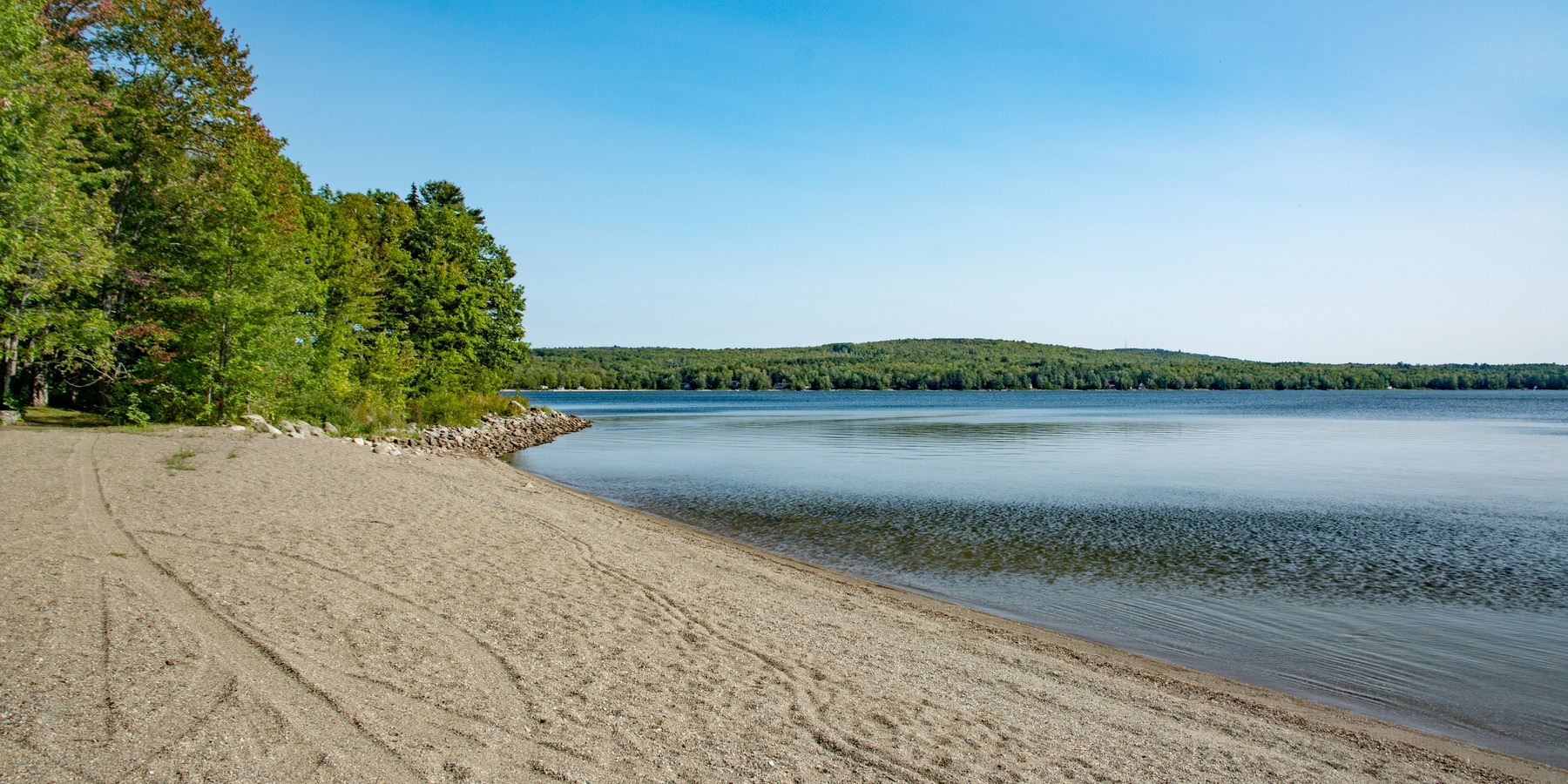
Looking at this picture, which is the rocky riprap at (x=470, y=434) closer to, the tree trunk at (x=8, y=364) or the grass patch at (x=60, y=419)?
the grass patch at (x=60, y=419)

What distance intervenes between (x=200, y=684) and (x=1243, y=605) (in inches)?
504

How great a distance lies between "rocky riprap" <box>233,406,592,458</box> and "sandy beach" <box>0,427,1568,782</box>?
12.5 meters

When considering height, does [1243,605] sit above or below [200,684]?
below

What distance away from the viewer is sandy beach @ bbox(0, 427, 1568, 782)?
5.41 meters

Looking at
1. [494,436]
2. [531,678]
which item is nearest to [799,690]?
[531,678]

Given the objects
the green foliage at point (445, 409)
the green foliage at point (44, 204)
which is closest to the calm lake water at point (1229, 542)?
the green foliage at point (445, 409)

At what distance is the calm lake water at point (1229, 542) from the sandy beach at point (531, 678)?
143 centimetres

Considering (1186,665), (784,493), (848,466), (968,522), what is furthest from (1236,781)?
(848,466)

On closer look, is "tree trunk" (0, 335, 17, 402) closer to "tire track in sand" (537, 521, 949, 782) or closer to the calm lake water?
the calm lake water

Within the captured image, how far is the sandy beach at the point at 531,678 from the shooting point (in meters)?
5.41

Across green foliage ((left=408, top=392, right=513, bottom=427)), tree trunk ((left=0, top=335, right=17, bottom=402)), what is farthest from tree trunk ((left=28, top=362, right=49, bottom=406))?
green foliage ((left=408, top=392, right=513, bottom=427))

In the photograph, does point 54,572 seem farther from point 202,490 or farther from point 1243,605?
point 1243,605

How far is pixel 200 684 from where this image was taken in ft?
19.7

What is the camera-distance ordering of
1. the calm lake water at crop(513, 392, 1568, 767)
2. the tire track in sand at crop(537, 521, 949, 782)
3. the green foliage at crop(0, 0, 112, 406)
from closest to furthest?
the tire track in sand at crop(537, 521, 949, 782) → the calm lake water at crop(513, 392, 1568, 767) → the green foliage at crop(0, 0, 112, 406)
